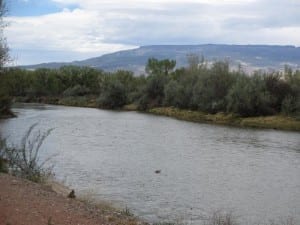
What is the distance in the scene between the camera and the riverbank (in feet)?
36.1

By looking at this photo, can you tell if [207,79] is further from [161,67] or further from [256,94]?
[161,67]

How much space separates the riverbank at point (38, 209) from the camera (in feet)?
36.1

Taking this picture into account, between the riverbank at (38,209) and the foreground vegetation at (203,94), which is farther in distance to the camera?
the foreground vegetation at (203,94)

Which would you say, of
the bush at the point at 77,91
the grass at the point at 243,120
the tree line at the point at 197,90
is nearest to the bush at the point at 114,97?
the tree line at the point at 197,90

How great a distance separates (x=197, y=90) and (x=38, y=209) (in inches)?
2541

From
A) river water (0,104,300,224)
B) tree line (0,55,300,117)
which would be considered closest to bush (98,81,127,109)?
tree line (0,55,300,117)

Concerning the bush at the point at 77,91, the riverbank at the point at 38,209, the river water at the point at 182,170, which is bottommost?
the bush at the point at 77,91

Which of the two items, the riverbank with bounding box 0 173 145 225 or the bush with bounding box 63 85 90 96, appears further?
the bush with bounding box 63 85 90 96

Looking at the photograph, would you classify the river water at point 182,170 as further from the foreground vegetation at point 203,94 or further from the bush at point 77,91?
the bush at point 77,91

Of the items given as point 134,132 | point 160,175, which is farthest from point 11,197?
point 134,132

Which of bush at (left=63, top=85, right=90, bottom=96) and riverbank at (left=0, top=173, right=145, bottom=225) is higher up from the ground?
riverbank at (left=0, top=173, right=145, bottom=225)

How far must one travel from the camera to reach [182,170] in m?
27.8

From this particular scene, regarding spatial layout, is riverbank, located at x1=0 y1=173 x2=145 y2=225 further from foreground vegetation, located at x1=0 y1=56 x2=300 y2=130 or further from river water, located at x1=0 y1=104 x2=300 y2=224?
foreground vegetation, located at x1=0 y1=56 x2=300 y2=130

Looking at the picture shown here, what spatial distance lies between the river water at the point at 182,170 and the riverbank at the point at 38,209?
4.08m
